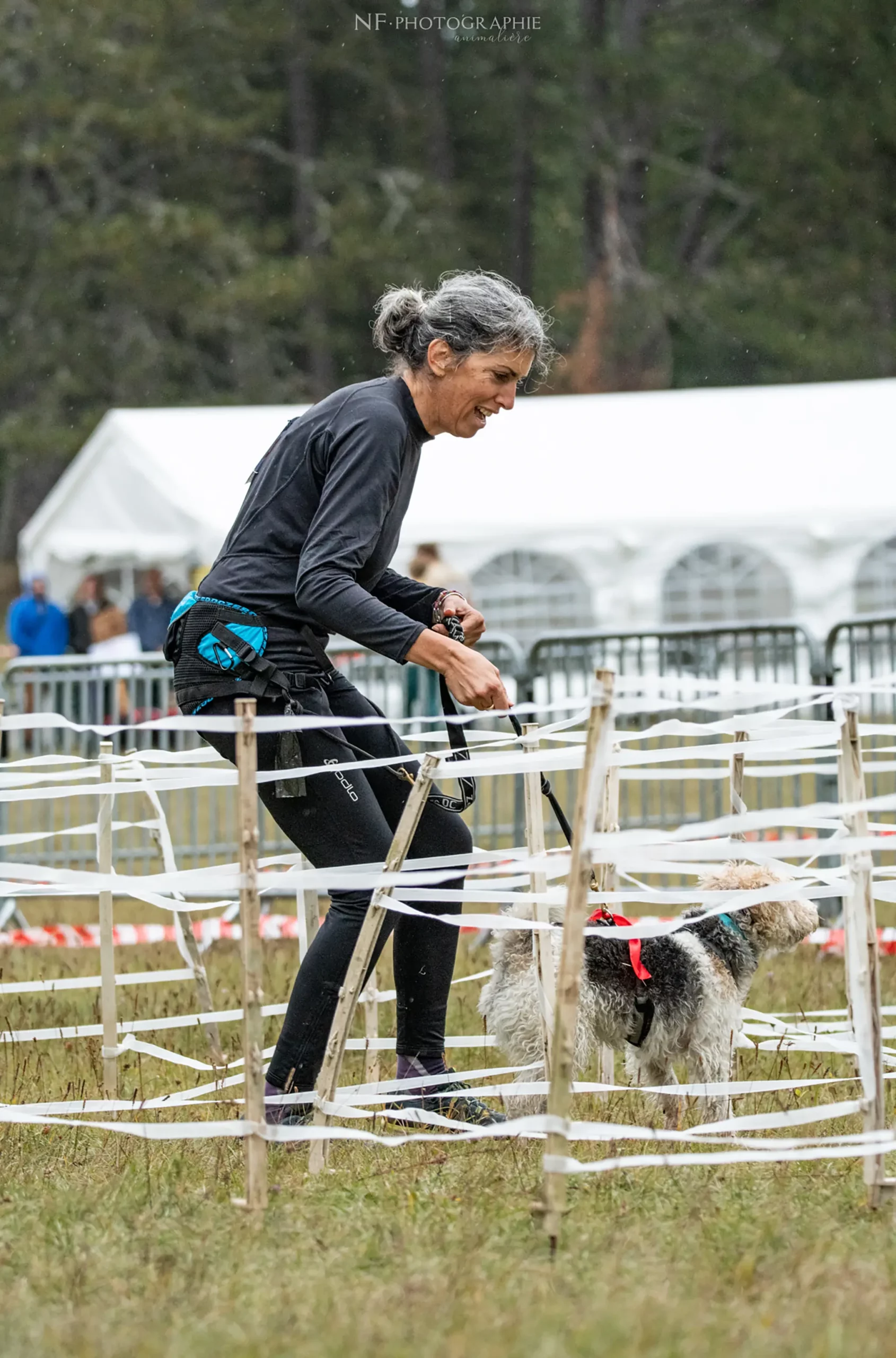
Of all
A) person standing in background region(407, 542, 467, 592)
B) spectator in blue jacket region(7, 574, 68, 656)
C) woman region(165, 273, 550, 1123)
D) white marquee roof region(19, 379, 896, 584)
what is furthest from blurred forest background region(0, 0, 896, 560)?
woman region(165, 273, 550, 1123)

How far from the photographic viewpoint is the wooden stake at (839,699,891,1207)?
3641 millimetres

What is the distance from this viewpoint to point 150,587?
18.7m

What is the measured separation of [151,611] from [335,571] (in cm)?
1486

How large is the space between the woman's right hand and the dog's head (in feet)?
3.82

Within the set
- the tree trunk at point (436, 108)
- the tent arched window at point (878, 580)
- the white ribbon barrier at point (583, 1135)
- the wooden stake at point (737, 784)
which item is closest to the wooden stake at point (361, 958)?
the white ribbon barrier at point (583, 1135)

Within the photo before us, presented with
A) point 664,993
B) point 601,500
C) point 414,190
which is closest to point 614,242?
point 414,190

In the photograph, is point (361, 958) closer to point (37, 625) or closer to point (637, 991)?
point (637, 991)

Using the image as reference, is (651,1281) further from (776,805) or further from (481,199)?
(481,199)

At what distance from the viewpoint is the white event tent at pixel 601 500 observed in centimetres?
1864

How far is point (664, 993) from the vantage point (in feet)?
14.9

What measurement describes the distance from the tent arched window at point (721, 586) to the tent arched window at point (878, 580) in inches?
40.5

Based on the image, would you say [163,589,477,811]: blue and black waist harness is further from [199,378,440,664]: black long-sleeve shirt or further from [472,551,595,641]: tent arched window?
[472,551,595,641]: tent arched window

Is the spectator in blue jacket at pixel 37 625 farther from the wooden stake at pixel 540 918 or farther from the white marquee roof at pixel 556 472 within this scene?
the wooden stake at pixel 540 918

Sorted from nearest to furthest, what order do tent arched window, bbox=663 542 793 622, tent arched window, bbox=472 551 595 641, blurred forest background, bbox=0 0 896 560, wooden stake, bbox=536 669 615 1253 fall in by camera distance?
wooden stake, bbox=536 669 615 1253
tent arched window, bbox=472 551 595 641
tent arched window, bbox=663 542 793 622
blurred forest background, bbox=0 0 896 560
